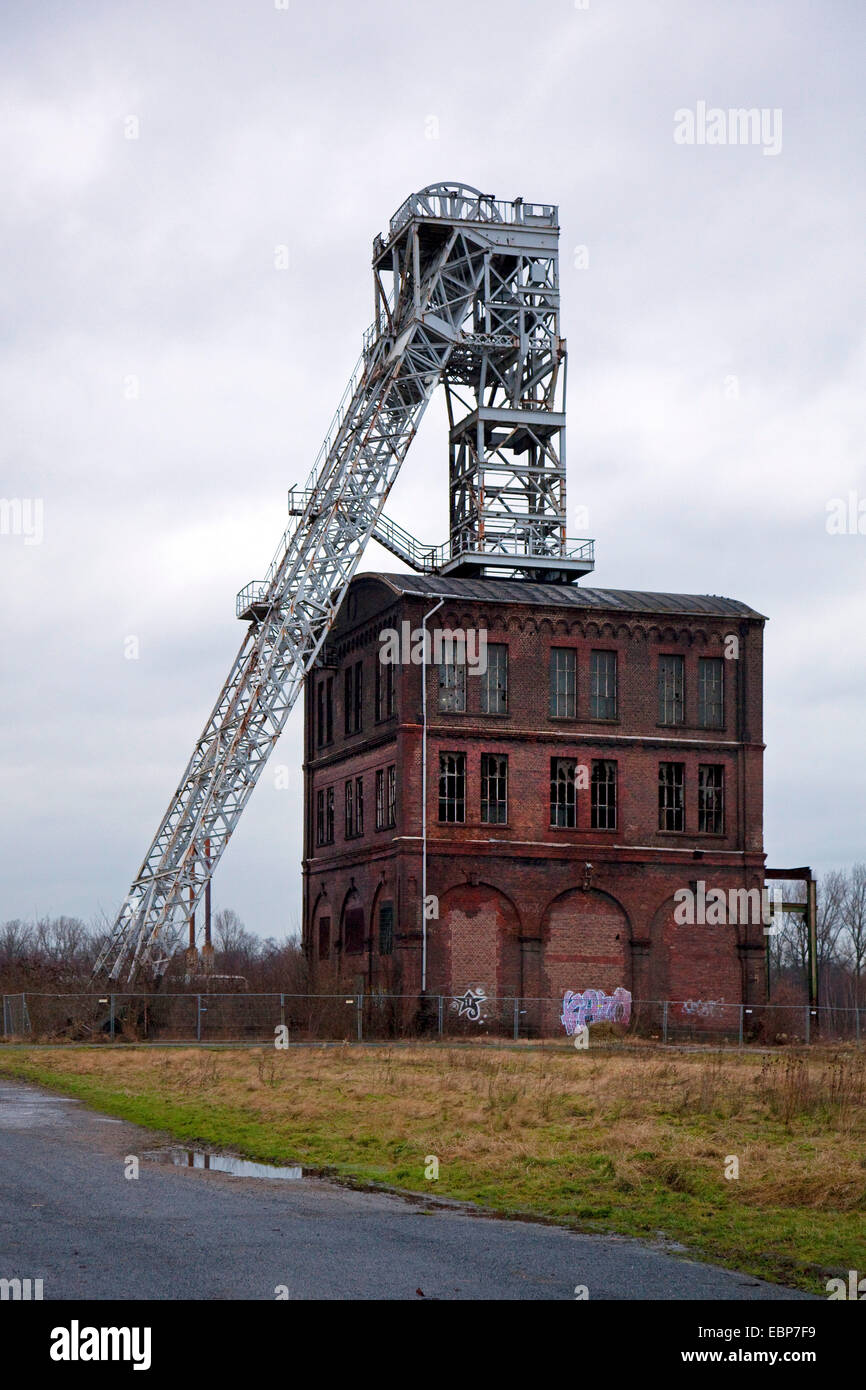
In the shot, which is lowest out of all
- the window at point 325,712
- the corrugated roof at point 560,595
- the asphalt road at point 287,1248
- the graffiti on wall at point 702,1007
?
the graffiti on wall at point 702,1007

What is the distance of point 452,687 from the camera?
152 feet

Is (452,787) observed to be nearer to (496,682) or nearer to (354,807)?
(496,682)

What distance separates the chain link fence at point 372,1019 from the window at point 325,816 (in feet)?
32.3

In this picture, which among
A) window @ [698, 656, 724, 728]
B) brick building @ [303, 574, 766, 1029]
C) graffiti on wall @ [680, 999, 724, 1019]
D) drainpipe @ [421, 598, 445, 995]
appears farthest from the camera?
window @ [698, 656, 724, 728]

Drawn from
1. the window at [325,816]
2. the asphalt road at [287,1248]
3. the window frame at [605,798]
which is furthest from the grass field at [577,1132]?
the window at [325,816]

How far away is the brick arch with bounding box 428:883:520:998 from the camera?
1758 inches

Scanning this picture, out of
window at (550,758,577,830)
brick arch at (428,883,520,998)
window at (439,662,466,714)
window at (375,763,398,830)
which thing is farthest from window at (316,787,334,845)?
window at (550,758,577,830)

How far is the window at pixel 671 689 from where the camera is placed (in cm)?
4825

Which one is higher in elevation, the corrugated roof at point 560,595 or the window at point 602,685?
the corrugated roof at point 560,595

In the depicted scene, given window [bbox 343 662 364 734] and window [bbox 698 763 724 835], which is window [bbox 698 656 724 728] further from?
window [bbox 343 662 364 734]

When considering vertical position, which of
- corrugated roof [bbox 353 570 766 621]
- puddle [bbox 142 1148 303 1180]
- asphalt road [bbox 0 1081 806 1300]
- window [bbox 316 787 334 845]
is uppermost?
corrugated roof [bbox 353 570 766 621]

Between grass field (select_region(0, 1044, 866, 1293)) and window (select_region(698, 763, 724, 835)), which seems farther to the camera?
window (select_region(698, 763, 724, 835))

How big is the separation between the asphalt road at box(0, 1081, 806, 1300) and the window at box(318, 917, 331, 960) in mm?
36146

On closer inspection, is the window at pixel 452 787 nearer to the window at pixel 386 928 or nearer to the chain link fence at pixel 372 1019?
the window at pixel 386 928
